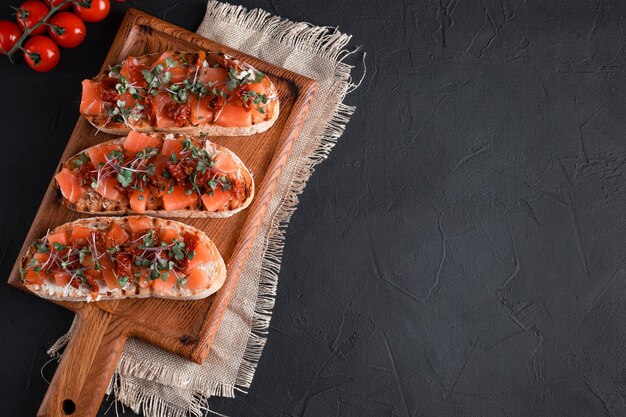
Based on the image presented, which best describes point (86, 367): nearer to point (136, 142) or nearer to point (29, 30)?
point (136, 142)

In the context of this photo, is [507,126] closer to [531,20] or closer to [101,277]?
[531,20]

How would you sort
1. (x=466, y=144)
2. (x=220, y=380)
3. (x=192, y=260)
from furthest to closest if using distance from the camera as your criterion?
(x=466, y=144) → (x=220, y=380) → (x=192, y=260)

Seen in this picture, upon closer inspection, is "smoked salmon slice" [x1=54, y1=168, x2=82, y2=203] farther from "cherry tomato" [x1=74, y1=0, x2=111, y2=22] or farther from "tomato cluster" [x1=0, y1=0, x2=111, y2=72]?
"cherry tomato" [x1=74, y1=0, x2=111, y2=22]

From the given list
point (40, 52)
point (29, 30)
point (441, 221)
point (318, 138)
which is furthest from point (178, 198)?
point (441, 221)

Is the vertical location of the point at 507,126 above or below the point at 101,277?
above

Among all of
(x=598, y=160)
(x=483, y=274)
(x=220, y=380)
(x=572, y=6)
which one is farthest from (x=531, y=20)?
(x=220, y=380)

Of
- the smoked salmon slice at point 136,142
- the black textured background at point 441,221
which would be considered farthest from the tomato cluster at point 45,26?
the smoked salmon slice at point 136,142
